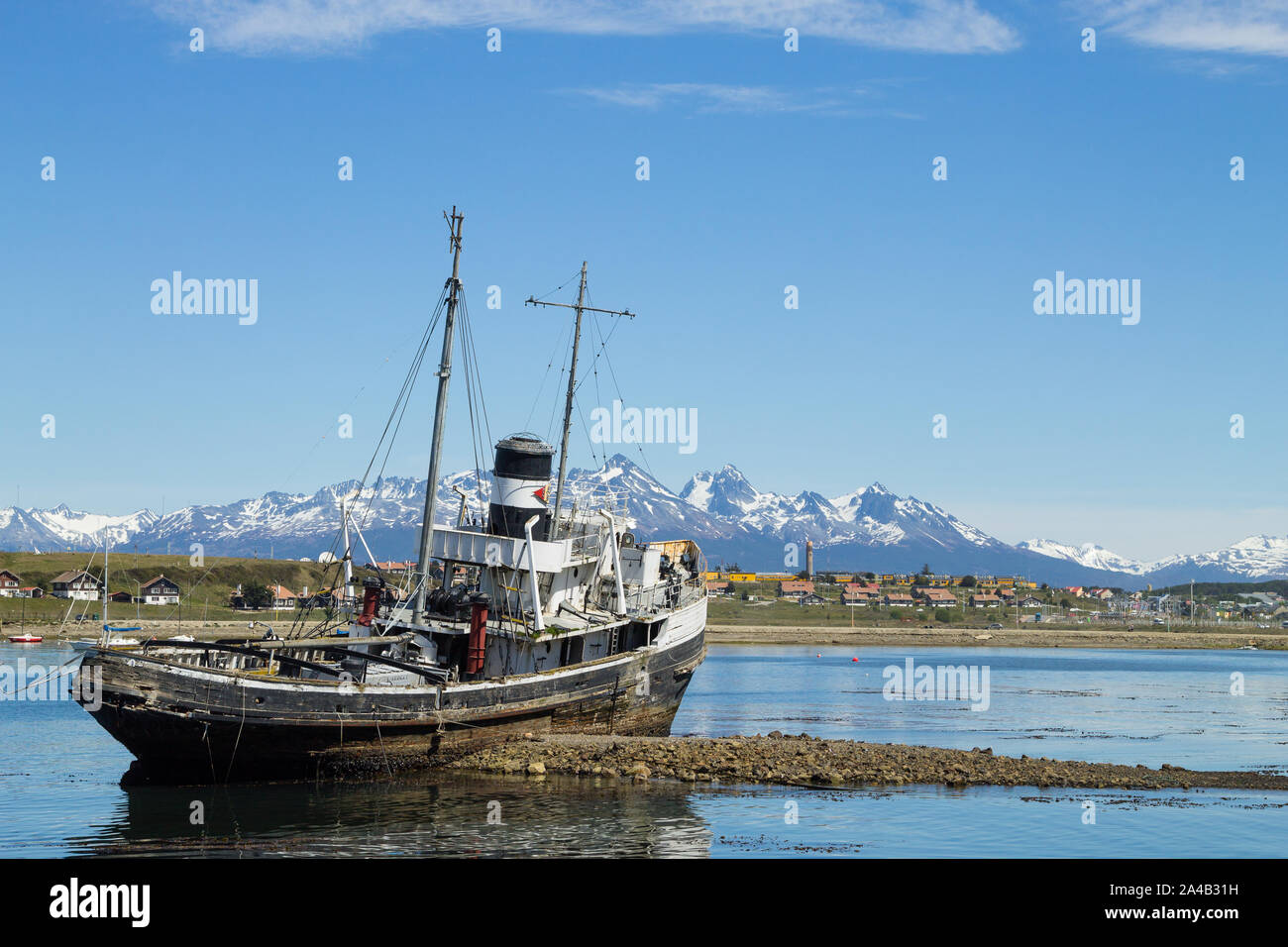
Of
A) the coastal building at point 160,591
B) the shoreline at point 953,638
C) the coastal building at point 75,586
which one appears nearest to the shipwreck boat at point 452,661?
the coastal building at point 75,586

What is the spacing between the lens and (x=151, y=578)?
6658 inches

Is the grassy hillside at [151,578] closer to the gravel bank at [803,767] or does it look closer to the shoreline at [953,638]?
the shoreline at [953,638]

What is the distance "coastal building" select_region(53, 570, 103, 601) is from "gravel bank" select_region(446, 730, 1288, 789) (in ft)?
389

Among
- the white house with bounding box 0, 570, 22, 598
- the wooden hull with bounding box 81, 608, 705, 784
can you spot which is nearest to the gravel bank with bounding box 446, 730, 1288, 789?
the wooden hull with bounding box 81, 608, 705, 784

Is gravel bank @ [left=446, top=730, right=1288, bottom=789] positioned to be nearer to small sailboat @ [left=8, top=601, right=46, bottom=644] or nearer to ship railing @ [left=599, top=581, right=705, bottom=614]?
ship railing @ [left=599, top=581, right=705, bottom=614]

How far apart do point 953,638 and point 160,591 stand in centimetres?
10795

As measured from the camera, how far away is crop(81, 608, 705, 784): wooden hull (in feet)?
105

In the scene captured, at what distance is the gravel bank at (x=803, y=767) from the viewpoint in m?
36.8

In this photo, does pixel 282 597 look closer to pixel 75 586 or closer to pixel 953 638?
pixel 75 586

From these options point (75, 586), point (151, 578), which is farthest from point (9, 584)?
point (151, 578)

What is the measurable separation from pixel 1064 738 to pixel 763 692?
93.9 feet

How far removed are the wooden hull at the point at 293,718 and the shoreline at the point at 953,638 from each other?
12273cm
